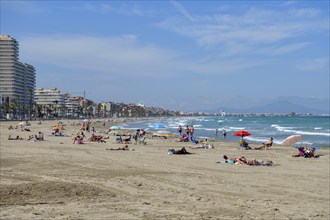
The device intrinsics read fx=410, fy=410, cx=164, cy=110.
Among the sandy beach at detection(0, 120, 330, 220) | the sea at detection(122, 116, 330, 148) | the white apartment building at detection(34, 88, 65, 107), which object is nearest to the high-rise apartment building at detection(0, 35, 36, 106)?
the white apartment building at detection(34, 88, 65, 107)

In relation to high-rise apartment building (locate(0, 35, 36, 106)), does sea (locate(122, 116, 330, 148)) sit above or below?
below

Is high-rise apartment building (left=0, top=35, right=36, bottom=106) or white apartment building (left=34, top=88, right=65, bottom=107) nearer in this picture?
high-rise apartment building (left=0, top=35, right=36, bottom=106)

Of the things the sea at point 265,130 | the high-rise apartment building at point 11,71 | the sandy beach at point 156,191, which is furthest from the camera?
the high-rise apartment building at point 11,71

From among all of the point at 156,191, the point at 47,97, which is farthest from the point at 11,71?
the point at 156,191

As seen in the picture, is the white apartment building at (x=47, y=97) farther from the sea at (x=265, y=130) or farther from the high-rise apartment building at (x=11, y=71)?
the sea at (x=265, y=130)

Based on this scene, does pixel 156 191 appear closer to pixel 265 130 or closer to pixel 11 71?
pixel 265 130

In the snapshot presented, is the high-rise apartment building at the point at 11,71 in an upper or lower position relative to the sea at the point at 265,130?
upper

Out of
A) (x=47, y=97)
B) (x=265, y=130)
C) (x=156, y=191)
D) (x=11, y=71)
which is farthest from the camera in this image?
(x=47, y=97)

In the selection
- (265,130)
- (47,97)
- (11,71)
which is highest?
(11,71)

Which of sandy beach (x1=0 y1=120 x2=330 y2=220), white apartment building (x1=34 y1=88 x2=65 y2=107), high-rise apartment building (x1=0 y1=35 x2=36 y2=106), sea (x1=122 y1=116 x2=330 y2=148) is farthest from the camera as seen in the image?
white apartment building (x1=34 y1=88 x2=65 y2=107)

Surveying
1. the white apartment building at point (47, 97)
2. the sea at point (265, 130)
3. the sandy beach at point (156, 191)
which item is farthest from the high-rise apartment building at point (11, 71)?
the sandy beach at point (156, 191)

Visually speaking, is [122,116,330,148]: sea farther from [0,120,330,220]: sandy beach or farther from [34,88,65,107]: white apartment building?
[34,88,65,107]: white apartment building

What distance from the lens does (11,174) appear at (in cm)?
1188

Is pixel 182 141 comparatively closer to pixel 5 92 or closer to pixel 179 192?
pixel 179 192
